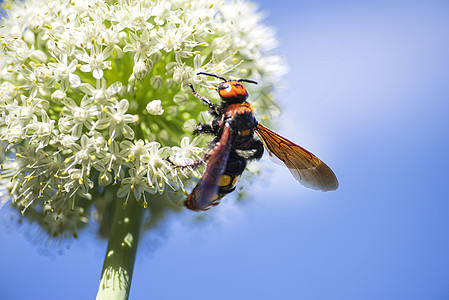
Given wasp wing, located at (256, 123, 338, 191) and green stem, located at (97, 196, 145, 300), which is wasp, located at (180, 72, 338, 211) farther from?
green stem, located at (97, 196, 145, 300)

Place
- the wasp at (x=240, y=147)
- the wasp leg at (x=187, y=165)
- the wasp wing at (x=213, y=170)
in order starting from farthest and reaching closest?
the wasp leg at (x=187, y=165) → the wasp at (x=240, y=147) → the wasp wing at (x=213, y=170)

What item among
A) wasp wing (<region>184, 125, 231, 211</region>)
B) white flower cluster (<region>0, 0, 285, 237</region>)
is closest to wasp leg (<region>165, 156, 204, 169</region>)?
white flower cluster (<region>0, 0, 285, 237</region>)

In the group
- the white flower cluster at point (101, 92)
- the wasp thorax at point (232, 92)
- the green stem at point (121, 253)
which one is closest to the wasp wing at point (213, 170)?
the wasp thorax at point (232, 92)

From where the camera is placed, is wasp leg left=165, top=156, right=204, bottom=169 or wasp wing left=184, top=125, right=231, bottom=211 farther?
wasp leg left=165, top=156, right=204, bottom=169

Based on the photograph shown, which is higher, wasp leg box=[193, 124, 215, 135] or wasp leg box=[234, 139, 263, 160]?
wasp leg box=[193, 124, 215, 135]

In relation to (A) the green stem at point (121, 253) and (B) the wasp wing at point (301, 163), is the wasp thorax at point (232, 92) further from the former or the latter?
(A) the green stem at point (121, 253)

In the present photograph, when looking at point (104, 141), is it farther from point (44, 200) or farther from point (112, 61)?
point (44, 200)

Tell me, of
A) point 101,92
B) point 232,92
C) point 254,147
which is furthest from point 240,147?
point 101,92
